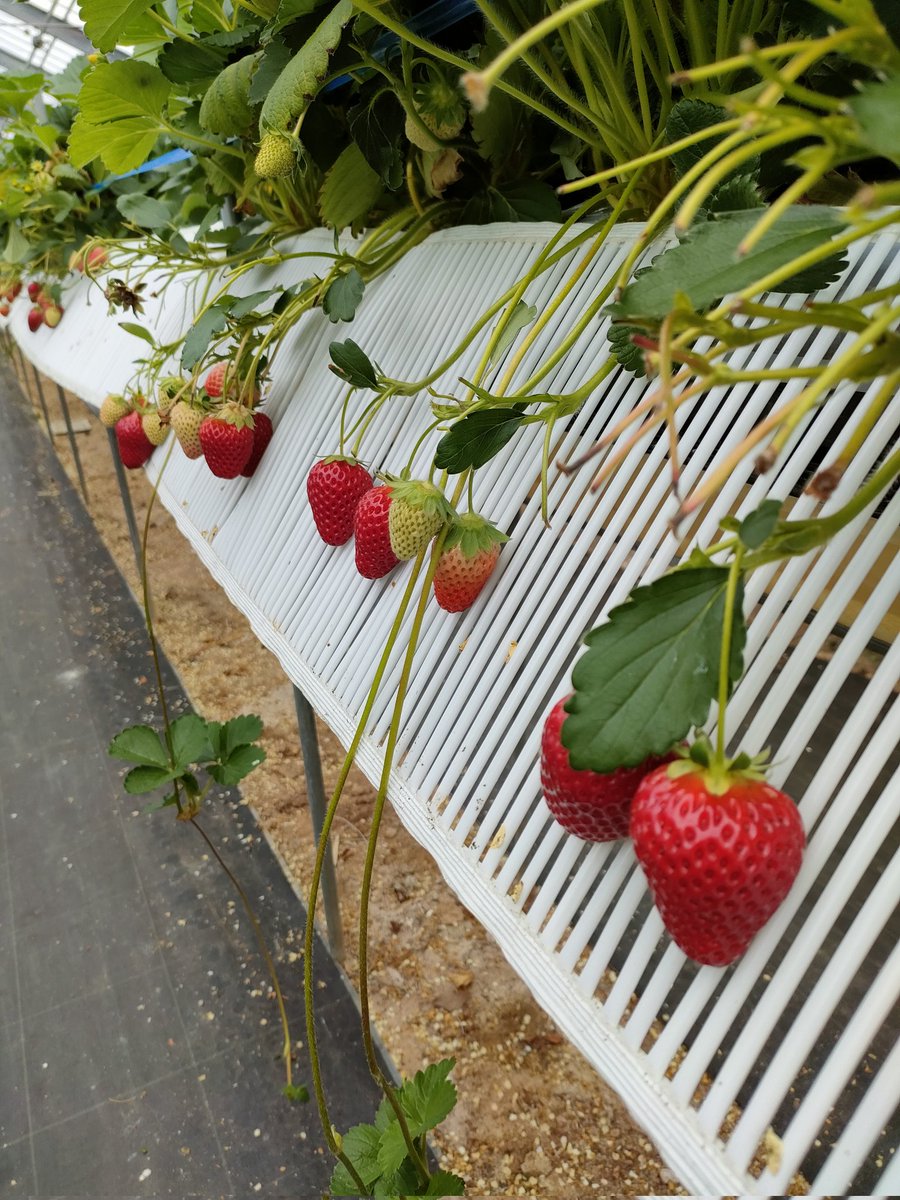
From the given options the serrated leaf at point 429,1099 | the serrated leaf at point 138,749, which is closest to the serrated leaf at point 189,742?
the serrated leaf at point 138,749

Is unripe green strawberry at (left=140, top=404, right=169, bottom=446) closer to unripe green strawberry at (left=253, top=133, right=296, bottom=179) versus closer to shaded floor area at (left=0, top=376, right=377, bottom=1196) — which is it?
unripe green strawberry at (left=253, top=133, right=296, bottom=179)

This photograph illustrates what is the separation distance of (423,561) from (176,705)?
1.38 meters

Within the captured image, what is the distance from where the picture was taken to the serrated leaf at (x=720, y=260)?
0.26 m

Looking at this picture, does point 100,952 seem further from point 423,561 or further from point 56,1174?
point 423,561

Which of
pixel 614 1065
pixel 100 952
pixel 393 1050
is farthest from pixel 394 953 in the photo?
pixel 614 1065

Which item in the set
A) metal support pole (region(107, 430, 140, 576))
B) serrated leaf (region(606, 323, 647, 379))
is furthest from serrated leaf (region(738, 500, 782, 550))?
metal support pole (region(107, 430, 140, 576))

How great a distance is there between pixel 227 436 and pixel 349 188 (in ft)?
0.91

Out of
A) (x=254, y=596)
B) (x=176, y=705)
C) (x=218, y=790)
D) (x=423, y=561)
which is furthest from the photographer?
(x=176, y=705)

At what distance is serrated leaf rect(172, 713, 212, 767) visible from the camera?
966 millimetres

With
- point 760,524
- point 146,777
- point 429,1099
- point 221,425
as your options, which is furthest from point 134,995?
point 760,524

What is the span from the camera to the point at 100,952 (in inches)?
47.1

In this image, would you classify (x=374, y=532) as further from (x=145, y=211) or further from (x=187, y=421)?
(x=145, y=211)

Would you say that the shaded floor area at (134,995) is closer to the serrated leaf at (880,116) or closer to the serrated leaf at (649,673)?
the serrated leaf at (649,673)

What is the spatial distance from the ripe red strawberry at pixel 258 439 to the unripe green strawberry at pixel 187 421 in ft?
0.19
